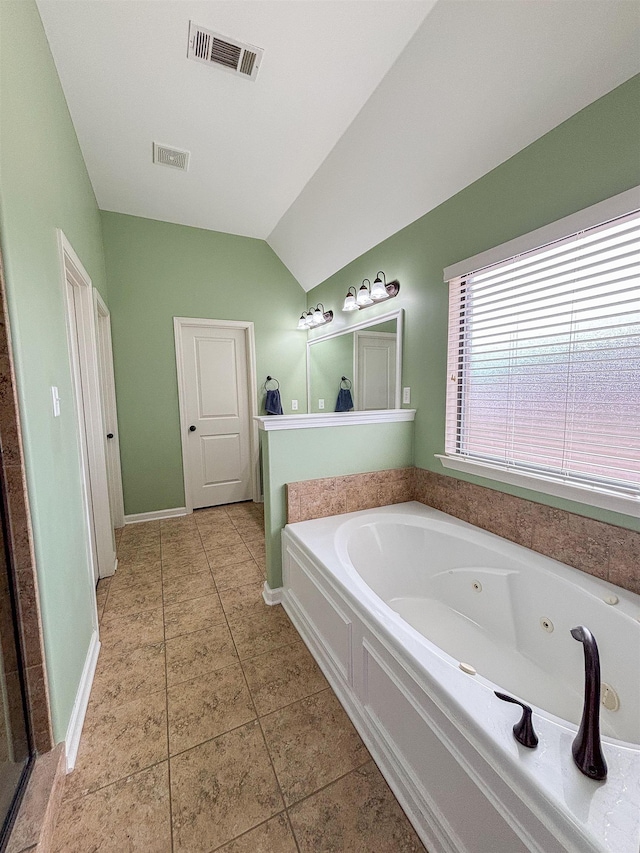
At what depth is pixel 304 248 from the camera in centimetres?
317

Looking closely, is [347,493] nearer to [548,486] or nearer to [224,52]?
[548,486]

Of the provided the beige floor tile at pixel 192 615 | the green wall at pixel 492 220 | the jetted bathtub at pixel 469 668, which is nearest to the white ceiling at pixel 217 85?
the green wall at pixel 492 220

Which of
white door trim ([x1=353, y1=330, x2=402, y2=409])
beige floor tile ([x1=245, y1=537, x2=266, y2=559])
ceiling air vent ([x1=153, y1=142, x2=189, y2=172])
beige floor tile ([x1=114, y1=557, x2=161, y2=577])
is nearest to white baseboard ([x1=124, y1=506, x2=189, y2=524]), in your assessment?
beige floor tile ([x1=114, y1=557, x2=161, y2=577])

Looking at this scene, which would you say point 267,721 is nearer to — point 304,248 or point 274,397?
point 274,397

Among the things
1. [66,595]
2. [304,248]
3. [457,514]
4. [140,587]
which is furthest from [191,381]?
[457,514]

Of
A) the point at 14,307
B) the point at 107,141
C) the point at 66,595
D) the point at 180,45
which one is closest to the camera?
the point at 14,307

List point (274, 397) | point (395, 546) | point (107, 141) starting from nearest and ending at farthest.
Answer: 1. point (395, 546)
2. point (107, 141)
3. point (274, 397)

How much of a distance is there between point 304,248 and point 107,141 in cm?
A: 160

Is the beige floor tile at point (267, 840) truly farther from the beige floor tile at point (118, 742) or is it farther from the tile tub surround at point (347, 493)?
the tile tub surround at point (347, 493)

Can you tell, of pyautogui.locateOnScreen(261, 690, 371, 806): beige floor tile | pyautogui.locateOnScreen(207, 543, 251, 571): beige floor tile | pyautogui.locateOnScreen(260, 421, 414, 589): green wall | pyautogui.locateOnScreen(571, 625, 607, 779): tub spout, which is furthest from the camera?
pyautogui.locateOnScreen(207, 543, 251, 571): beige floor tile

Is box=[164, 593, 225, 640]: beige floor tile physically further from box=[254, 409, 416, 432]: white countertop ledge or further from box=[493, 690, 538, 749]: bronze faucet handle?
box=[493, 690, 538, 749]: bronze faucet handle

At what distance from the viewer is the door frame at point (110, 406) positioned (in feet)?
9.21

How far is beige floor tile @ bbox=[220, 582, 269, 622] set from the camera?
193cm

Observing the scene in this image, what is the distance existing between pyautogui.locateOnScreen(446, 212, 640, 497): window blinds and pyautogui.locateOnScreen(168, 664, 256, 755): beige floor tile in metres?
1.64
